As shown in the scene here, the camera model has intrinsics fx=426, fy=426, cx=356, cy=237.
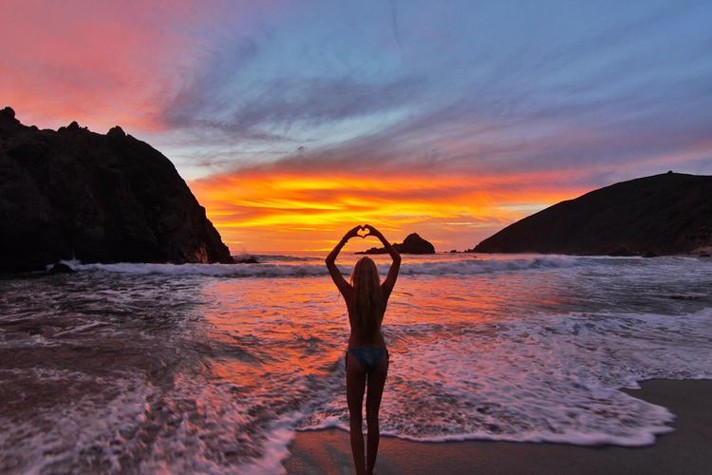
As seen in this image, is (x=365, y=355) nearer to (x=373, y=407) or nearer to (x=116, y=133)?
(x=373, y=407)

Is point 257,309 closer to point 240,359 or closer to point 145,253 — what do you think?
point 240,359

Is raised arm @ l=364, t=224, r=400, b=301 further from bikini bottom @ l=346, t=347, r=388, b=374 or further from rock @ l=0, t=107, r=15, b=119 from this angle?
rock @ l=0, t=107, r=15, b=119

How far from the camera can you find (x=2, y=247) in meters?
25.8

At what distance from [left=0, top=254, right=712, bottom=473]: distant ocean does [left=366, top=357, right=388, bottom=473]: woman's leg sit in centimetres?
103

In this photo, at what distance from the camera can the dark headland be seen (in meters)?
64.8

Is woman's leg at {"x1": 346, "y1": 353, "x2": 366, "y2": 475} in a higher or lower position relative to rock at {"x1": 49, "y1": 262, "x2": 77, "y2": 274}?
lower

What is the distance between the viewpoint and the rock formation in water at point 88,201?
88.2ft

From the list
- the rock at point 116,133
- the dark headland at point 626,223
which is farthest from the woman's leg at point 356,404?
the dark headland at point 626,223

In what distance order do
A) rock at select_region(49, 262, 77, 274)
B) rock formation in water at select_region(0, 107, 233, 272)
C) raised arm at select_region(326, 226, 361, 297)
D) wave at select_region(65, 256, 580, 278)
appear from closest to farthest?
1. raised arm at select_region(326, 226, 361, 297)
2. rock at select_region(49, 262, 77, 274)
3. rock formation in water at select_region(0, 107, 233, 272)
4. wave at select_region(65, 256, 580, 278)

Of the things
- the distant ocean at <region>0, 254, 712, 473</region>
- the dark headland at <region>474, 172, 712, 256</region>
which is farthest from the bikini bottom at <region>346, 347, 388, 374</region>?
the dark headland at <region>474, 172, 712, 256</region>

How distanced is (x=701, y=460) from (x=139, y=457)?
5.56 meters

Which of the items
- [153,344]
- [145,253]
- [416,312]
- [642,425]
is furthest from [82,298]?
[145,253]

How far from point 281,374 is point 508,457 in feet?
13.0

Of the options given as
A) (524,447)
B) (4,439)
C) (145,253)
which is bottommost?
(524,447)
